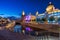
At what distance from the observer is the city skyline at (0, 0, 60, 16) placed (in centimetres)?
310

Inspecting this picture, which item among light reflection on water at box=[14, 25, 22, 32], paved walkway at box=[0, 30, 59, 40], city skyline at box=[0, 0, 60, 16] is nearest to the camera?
paved walkway at box=[0, 30, 59, 40]

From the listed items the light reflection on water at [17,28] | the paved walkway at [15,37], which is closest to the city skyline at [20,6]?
the light reflection on water at [17,28]

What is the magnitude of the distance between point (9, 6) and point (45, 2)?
2.32 ft

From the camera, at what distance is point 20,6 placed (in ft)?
10.3

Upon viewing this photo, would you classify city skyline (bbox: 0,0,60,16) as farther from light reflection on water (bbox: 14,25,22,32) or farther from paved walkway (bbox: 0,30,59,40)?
paved walkway (bbox: 0,30,59,40)

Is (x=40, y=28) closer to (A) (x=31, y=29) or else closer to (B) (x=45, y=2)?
(A) (x=31, y=29)

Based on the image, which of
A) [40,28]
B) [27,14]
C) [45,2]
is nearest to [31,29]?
[40,28]

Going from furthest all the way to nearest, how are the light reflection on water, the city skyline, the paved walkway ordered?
the light reflection on water
the city skyline
the paved walkway

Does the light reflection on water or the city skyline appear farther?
the light reflection on water

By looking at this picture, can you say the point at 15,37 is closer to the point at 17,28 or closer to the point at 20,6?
the point at 17,28

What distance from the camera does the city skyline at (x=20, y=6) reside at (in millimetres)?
3098

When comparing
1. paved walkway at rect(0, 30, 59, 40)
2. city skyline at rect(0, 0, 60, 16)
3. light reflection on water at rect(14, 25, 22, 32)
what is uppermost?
city skyline at rect(0, 0, 60, 16)

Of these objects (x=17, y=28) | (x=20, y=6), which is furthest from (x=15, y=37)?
(x=20, y=6)

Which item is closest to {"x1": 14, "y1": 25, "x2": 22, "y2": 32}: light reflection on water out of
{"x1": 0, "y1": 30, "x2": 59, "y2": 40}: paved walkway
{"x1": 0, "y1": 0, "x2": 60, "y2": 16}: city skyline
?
{"x1": 0, "y1": 30, "x2": 59, "y2": 40}: paved walkway
